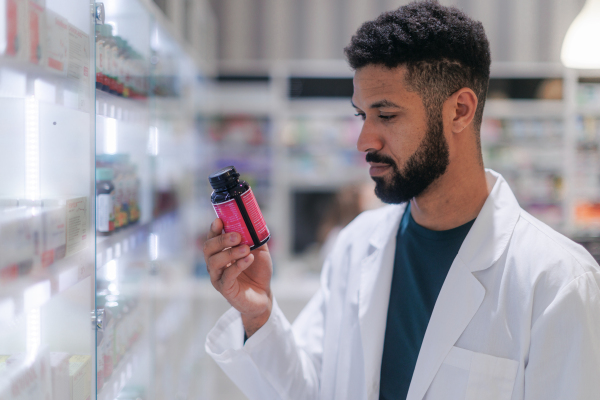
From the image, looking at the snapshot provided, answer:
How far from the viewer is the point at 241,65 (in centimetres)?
390

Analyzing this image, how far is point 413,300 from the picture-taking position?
1.21 meters

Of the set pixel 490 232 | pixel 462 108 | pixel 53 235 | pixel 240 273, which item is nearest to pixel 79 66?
pixel 53 235

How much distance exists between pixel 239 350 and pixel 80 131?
680 millimetres

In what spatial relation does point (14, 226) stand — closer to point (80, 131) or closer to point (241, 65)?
point (80, 131)

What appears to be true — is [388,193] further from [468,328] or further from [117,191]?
[117,191]

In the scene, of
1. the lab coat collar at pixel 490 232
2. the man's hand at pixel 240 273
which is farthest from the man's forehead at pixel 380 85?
the man's hand at pixel 240 273

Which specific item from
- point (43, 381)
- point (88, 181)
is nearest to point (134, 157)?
point (88, 181)

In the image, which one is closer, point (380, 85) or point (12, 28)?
point (12, 28)

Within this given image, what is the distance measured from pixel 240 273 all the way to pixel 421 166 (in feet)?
1.71

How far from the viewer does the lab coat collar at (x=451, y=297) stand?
1.08m

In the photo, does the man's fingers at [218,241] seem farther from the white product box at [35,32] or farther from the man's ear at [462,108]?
the man's ear at [462,108]

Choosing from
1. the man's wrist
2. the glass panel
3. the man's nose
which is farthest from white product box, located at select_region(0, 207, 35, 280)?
the man's nose

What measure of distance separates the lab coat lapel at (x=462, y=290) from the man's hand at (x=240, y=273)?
1.37 feet

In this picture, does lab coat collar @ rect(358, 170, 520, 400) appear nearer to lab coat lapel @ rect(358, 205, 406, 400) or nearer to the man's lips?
lab coat lapel @ rect(358, 205, 406, 400)
